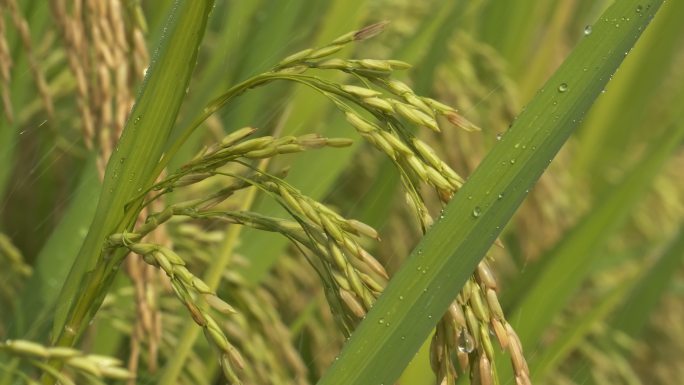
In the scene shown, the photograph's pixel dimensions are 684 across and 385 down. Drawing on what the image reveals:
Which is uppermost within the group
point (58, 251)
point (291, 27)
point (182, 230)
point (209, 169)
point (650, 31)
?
point (650, 31)

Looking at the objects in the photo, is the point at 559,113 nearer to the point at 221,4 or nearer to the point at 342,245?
the point at 342,245

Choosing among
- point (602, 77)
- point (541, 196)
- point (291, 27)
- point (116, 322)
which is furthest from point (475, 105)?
point (602, 77)

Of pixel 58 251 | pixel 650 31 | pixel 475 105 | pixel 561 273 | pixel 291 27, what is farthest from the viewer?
pixel 650 31

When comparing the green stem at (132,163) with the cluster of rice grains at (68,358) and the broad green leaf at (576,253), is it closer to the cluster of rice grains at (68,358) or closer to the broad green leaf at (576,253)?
the cluster of rice grains at (68,358)

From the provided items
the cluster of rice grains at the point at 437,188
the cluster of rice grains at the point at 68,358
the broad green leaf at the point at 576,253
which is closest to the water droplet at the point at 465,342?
the cluster of rice grains at the point at 437,188

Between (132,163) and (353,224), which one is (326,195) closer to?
(132,163)

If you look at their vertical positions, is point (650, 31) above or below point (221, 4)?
above

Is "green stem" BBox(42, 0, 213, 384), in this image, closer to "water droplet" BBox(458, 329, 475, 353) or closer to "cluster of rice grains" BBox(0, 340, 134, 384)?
"cluster of rice grains" BBox(0, 340, 134, 384)

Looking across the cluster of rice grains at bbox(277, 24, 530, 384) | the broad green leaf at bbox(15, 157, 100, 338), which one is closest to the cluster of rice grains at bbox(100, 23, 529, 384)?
the cluster of rice grains at bbox(277, 24, 530, 384)
